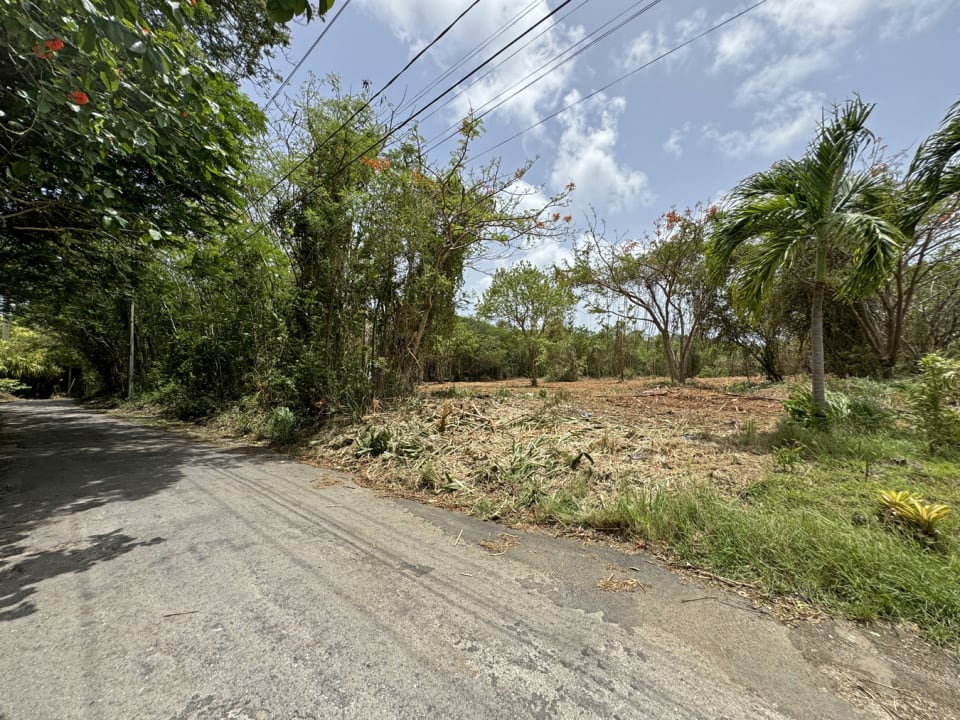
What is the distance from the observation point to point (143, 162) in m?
4.27

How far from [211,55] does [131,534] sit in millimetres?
6870

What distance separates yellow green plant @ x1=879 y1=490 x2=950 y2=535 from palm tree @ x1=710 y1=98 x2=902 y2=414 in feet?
9.33

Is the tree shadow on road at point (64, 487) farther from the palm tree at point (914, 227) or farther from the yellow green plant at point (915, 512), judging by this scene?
the palm tree at point (914, 227)

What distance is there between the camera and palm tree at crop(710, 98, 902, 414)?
13.5 feet

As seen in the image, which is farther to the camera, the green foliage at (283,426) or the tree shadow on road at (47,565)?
the green foliage at (283,426)

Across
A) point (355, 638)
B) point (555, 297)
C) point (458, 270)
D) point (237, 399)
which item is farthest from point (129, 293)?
point (555, 297)

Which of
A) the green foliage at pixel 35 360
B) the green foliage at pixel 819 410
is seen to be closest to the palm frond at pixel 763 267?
the green foliage at pixel 819 410

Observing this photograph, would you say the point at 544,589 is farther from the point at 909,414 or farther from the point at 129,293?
the point at 129,293

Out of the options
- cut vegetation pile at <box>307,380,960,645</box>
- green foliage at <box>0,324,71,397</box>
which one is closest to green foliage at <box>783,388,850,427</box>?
cut vegetation pile at <box>307,380,960,645</box>

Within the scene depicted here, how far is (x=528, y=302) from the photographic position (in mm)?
17578

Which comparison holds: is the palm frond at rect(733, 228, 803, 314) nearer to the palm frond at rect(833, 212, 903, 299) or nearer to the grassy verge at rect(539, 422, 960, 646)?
the palm frond at rect(833, 212, 903, 299)

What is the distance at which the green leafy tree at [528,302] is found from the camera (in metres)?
17.2

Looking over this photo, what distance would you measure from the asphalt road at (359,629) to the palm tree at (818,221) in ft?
14.4

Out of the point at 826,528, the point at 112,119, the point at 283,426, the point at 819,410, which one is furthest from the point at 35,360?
the point at 819,410
